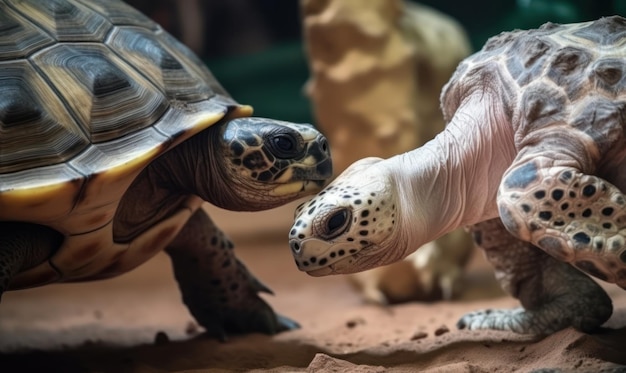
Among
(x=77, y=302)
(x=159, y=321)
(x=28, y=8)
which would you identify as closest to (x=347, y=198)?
(x=28, y=8)

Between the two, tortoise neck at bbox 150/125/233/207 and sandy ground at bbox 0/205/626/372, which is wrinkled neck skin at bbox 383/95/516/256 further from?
tortoise neck at bbox 150/125/233/207

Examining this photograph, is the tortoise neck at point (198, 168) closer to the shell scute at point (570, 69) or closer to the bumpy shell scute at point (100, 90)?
the bumpy shell scute at point (100, 90)

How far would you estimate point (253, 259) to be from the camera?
20.7ft

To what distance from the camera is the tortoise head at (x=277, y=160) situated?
2.71 meters

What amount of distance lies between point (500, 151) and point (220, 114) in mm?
1133

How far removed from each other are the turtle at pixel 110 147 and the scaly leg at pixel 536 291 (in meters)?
0.85

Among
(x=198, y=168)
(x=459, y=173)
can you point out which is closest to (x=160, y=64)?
(x=198, y=168)

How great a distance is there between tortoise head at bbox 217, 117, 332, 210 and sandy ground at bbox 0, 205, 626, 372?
686 mm

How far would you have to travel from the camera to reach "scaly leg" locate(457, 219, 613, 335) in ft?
8.54

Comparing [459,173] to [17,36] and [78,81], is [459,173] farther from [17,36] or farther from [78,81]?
[17,36]

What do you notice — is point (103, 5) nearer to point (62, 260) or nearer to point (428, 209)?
point (62, 260)

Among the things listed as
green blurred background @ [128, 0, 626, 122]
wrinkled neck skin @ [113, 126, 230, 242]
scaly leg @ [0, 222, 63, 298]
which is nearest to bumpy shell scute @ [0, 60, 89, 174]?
scaly leg @ [0, 222, 63, 298]

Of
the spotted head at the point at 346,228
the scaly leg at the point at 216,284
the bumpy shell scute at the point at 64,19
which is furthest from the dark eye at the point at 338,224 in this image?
the bumpy shell scute at the point at 64,19

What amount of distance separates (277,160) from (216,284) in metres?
1.01
